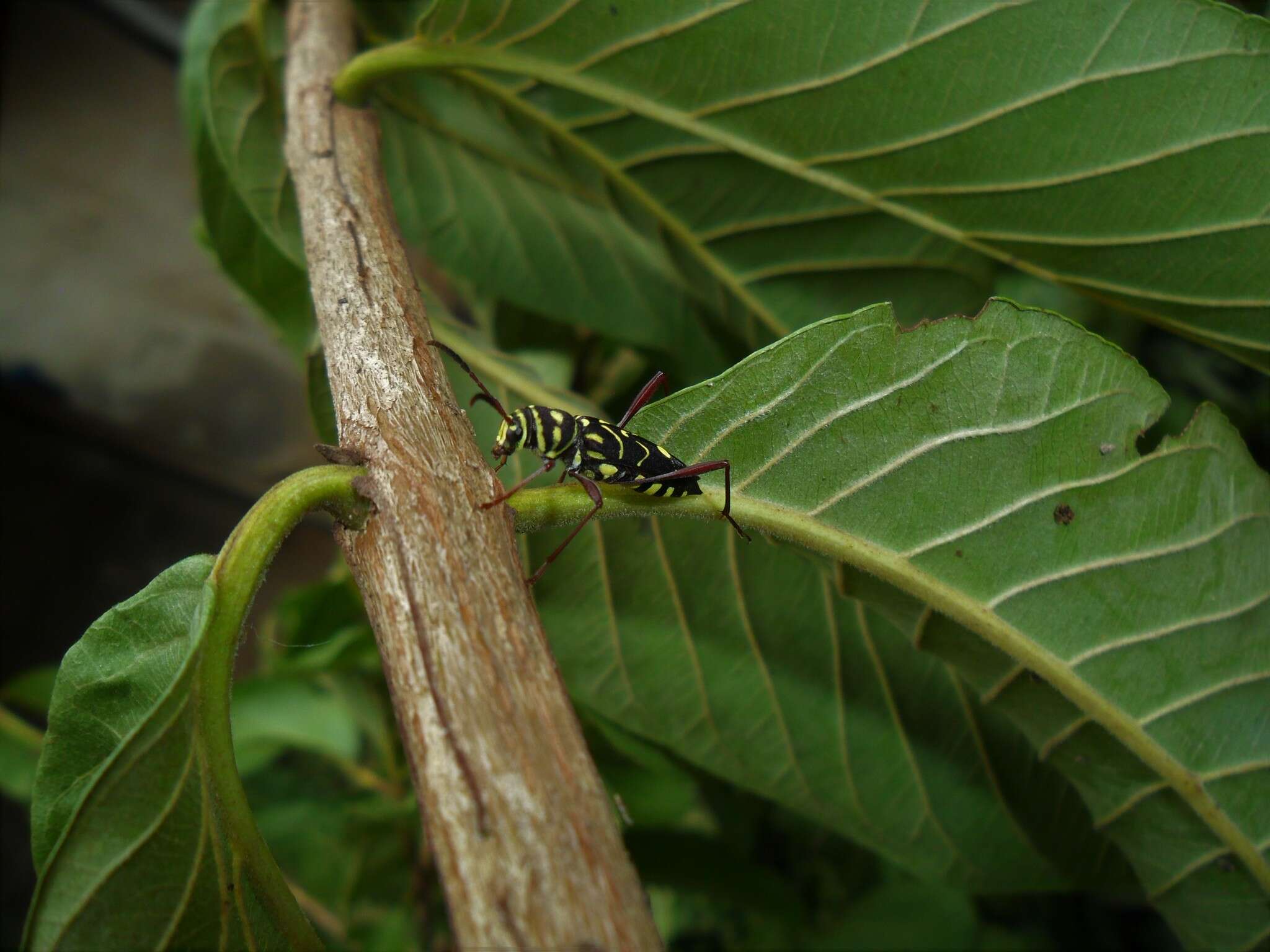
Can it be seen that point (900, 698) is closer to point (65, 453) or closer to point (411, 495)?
point (411, 495)

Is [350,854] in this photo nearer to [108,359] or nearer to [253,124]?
[253,124]

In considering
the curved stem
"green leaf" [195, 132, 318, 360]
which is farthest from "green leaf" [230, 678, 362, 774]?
the curved stem

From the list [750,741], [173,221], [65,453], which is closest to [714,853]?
[750,741]

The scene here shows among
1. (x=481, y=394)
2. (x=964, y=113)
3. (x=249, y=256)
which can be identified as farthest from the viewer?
(x=249, y=256)

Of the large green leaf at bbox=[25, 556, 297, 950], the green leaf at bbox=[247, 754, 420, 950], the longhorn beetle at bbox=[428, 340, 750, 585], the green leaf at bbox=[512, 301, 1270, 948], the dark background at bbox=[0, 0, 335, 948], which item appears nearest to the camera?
the large green leaf at bbox=[25, 556, 297, 950]

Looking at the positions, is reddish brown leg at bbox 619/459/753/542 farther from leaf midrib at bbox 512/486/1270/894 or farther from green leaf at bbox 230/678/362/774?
green leaf at bbox 230/678/362/774

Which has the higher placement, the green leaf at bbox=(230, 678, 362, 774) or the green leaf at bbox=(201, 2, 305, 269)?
the green leaf at bbox=(201, 2, 305, 269)

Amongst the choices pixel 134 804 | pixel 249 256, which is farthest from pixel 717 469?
pixel 249 256
